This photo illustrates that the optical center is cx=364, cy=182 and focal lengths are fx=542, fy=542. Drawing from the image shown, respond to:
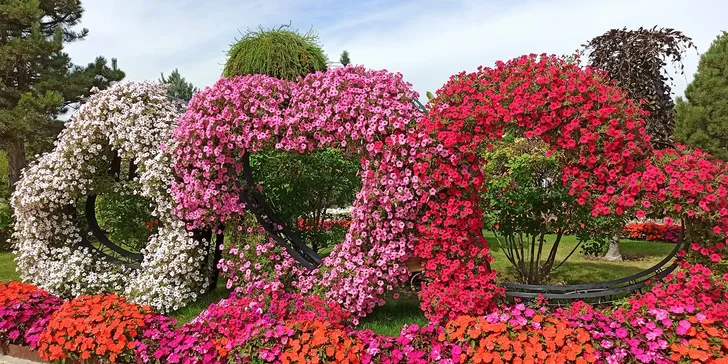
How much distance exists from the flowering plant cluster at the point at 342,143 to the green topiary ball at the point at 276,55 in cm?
253

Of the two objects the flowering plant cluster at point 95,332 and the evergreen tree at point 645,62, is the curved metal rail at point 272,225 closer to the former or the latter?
the flowering plant cluster at point 95,332

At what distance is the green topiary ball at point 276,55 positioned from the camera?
7641mm

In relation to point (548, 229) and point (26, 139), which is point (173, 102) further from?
point (26, 139)

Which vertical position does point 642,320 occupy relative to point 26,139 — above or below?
below

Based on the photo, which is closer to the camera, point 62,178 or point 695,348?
point 695,348

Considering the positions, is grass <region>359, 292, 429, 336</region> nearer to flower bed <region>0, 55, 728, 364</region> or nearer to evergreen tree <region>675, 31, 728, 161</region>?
flower bed <region>0, 55, 728, 364</region>

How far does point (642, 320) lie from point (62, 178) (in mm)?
5847

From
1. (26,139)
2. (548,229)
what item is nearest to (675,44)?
(548,229)

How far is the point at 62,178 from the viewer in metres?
6.06

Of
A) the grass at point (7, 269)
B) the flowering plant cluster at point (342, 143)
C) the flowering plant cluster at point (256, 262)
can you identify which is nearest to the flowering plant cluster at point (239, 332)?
the flowering plant cluster at point (342, 143)

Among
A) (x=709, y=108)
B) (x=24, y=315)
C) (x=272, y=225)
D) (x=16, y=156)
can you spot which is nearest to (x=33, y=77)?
(x=16, y=156)

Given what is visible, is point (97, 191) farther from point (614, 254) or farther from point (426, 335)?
point (614, 254)

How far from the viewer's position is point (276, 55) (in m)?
7.64

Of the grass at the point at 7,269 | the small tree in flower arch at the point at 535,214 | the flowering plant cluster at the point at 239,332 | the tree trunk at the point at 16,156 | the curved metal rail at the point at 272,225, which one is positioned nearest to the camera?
the flowering plant cluster at the point at 239,332
